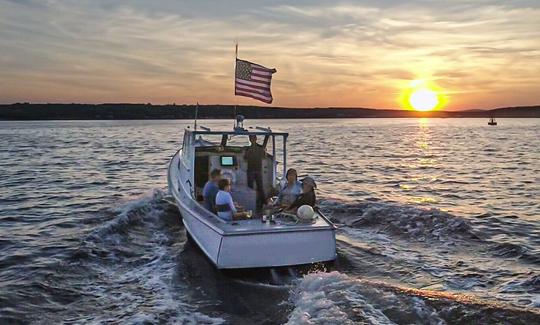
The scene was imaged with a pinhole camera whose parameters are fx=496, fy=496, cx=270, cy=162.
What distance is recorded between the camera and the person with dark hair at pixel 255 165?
13.0 m

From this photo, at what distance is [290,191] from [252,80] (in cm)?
329

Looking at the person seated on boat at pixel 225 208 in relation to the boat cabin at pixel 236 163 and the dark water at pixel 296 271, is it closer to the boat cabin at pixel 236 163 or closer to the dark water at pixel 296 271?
the dark water at pixel 296 271

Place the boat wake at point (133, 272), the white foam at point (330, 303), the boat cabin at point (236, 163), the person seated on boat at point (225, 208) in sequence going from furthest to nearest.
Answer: the boat cabin at point (236, 163) → the person seated on boat at point (225, 208) → the boat wake at point (133, 272) → the white foam at point (330, 303)

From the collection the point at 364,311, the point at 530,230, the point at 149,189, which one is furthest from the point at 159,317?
the point at 149,189

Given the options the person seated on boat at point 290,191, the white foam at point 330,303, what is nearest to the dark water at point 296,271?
the white foam at point 330,303

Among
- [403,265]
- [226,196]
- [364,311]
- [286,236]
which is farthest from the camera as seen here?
[403,265]

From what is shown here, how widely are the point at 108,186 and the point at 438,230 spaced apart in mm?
14742

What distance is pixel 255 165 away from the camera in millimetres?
13117

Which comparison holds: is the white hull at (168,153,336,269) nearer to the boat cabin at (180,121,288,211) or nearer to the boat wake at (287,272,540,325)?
the boat wake at (287,272,540,325)

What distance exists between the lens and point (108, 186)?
73.4 ft

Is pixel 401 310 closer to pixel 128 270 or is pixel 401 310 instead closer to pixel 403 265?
pixel 403 265

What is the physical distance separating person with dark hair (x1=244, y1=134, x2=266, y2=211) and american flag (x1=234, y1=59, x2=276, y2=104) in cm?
115

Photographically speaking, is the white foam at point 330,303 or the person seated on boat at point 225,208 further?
the person seated on boat at point 225,208

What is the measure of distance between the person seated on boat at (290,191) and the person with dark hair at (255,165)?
68.9 inches
